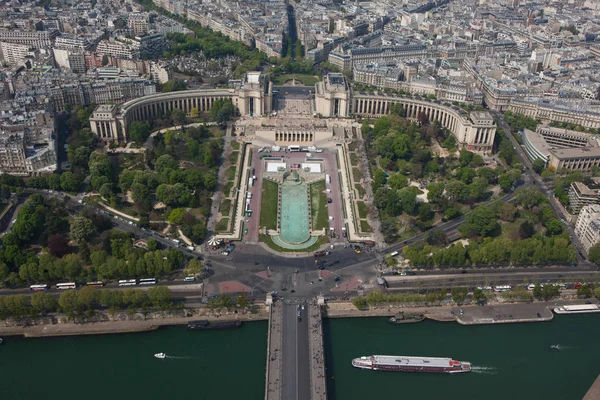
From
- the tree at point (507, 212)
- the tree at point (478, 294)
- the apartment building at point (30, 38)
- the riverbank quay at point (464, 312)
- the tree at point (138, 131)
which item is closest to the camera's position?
the riverbank quay at point (464, 312)

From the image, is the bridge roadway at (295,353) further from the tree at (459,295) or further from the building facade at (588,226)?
the building facade at (588,226)

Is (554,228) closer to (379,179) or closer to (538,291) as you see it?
(538,291)

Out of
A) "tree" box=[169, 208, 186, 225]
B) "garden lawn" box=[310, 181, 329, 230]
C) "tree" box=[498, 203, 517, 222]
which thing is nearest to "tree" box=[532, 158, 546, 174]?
"tree" box=[498, 203, 517, 222]

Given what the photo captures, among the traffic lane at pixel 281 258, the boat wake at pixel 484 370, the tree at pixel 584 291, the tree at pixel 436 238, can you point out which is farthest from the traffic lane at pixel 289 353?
the tree at pixel 584 291

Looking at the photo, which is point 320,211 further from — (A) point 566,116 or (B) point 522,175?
(A) point 566,116

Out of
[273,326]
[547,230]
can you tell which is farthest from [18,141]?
[547,230]
